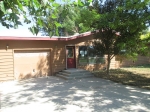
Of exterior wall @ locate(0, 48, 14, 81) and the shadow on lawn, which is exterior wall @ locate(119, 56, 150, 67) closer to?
the shadow on lawn

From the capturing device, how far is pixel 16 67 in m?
10.0

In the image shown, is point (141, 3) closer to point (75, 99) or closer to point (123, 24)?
point (123, 24)

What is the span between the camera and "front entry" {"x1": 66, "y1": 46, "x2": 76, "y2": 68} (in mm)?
12181

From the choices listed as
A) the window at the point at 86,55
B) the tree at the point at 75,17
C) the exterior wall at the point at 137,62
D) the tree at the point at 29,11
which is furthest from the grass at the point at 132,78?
the tree at the point at 29,11

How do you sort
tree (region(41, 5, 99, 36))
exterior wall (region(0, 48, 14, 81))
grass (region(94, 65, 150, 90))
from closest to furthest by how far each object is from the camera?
tree (region(41, 5, 99, 36)) → grass (region(94, 65, 150, 90)) → exterior wall (region(0, 48, 14, 81))

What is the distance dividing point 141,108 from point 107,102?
113 centimetres

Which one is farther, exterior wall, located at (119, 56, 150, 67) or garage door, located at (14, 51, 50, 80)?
exterior wall, located at (119, 56, 150, 67)

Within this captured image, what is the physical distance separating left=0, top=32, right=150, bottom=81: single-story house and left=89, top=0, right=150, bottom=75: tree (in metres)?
2.22

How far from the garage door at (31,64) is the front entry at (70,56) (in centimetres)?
172

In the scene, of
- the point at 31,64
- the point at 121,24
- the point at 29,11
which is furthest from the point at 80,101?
the point at 31,64

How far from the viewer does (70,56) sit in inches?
485

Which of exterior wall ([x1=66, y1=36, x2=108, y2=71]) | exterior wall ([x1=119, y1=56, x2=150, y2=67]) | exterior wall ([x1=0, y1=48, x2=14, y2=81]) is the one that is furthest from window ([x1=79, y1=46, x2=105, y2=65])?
exterior wall ([x1=0, y1=48, x2=14, y2=81])

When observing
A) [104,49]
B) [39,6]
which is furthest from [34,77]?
[39,6]

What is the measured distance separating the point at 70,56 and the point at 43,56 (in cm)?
234
